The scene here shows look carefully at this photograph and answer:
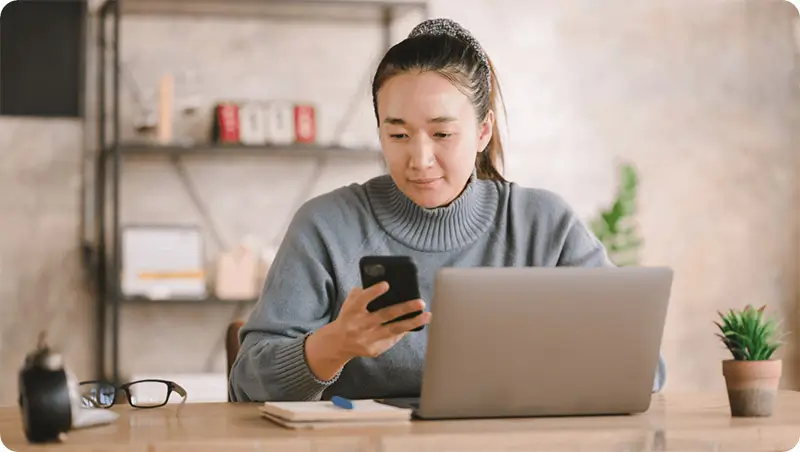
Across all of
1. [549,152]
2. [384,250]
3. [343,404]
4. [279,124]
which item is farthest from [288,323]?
[549,152]

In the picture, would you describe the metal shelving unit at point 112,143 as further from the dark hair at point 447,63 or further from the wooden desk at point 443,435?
the wooden desk at point 443,435

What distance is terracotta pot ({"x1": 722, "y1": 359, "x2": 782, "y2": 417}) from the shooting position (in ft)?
5.11

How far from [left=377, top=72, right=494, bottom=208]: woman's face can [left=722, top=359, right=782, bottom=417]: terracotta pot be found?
0.65 m

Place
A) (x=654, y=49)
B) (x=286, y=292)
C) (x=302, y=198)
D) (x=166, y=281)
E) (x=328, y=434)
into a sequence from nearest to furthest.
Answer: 1. (x=328, y=434)
2. (x=286, y=292)
3. (x=166, y=281)
4. (x=302, y=198)
5. (x=654, y=49)

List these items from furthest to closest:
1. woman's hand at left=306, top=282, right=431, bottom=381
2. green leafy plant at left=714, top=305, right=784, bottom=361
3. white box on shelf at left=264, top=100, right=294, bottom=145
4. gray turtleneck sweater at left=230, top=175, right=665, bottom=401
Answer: white box on shelf at left=264, top=100, right=294, bottom=145
gray turtleneck sweater at left=230, top=175, right=665, bottom=401
green leafy plant at left=714, top=305, right=784, bottom=361
woman's hand at left=306, top=282, right=431, bottom=381

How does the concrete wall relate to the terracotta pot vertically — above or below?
above

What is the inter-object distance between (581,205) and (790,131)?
38.8 inches

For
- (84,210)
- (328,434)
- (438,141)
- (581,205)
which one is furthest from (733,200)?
(328,434)

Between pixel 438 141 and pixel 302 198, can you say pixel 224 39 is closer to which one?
pixel 302 198

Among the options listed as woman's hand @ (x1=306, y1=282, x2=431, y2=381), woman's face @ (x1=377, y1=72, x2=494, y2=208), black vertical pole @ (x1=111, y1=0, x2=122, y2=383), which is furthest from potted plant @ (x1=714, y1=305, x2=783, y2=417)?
black vertical pole @ (x1=111, y1=0, x2=122, y2=383)

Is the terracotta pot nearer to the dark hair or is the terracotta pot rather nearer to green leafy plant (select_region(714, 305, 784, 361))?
green leafy plant (select_region(714, 305, 784, 361))

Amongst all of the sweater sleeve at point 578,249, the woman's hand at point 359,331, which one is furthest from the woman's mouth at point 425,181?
the woman's hand at point 359,331

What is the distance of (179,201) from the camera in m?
4.25

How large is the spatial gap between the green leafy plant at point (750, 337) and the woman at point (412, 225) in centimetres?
31
